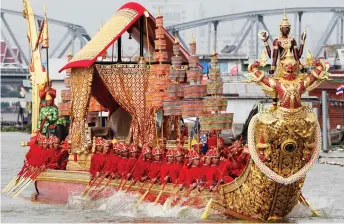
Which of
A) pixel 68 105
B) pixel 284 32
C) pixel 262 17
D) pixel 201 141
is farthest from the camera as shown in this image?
pixel 262 17

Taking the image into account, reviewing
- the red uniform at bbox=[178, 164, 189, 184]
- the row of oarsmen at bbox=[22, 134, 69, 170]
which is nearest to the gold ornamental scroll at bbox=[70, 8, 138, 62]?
the row of oarsmen at bbox=[22, 134, 69, 170]

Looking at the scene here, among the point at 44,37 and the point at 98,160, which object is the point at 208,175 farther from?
the point at 44,37

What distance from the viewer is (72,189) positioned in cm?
2561

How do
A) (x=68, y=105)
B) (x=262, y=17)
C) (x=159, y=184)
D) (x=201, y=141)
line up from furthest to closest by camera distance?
(x=262, y=17) → (x=68, y=105) → (x=201, y=141) → (x=159, y=184)

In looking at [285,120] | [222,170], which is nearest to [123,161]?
[222,170]

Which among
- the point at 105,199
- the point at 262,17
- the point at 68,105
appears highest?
the point at 262,17

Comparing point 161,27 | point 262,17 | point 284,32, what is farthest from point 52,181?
point 262,17

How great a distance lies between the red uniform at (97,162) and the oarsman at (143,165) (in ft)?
5.15

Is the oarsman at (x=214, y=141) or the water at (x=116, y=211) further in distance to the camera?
the oarsman at (x=214, y=141)

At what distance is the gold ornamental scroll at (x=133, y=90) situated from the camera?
25609 millimetres

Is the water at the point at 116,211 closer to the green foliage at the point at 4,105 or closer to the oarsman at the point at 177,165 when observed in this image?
the oarsman at the point at 177,165

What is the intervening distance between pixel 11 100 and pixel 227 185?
474ft

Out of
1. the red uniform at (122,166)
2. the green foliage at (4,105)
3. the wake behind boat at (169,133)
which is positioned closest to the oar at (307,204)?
the wake behind boat at (169,133)

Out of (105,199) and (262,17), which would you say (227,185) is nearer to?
(105,199)
